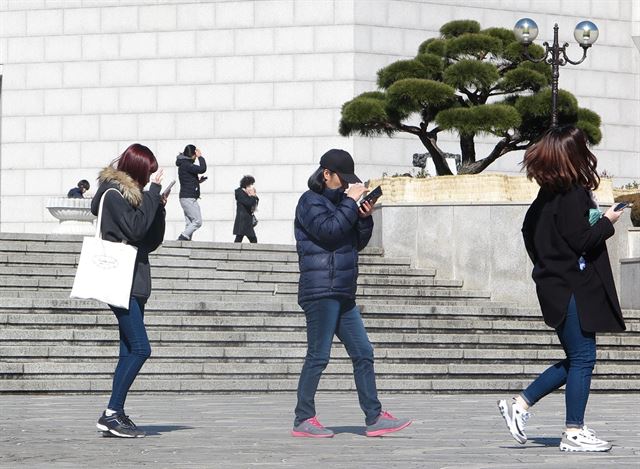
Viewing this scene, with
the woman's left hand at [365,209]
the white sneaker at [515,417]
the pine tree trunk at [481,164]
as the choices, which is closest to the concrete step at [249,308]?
the pine tree trunk at [481,164]

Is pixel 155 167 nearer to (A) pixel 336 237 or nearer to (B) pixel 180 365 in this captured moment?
(A) pixel 336 237

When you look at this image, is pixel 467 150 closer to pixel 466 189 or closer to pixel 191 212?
pixel 466 189

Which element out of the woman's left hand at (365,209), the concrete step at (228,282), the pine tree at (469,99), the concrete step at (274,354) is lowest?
the concrete step at (274,354)

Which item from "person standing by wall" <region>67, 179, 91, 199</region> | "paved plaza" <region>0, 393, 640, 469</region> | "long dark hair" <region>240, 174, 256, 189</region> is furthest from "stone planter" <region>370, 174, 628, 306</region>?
"person standing by wall" <region>67, 179, 91, 199</region>

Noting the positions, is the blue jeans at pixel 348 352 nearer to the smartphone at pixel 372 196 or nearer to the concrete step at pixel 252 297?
the smartphone at pixel 372 196

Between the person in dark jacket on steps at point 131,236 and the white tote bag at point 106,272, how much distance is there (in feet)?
0.29

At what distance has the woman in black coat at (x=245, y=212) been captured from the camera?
24.9m

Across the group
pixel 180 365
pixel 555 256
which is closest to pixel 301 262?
pixel 555 256

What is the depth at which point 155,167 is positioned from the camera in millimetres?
9508

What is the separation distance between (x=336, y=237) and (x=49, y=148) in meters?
23.5

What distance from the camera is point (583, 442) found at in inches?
324

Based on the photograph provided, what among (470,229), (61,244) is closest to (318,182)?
(61,244)

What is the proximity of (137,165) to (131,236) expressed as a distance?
0.47 m

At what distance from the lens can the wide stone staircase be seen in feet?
46.7
